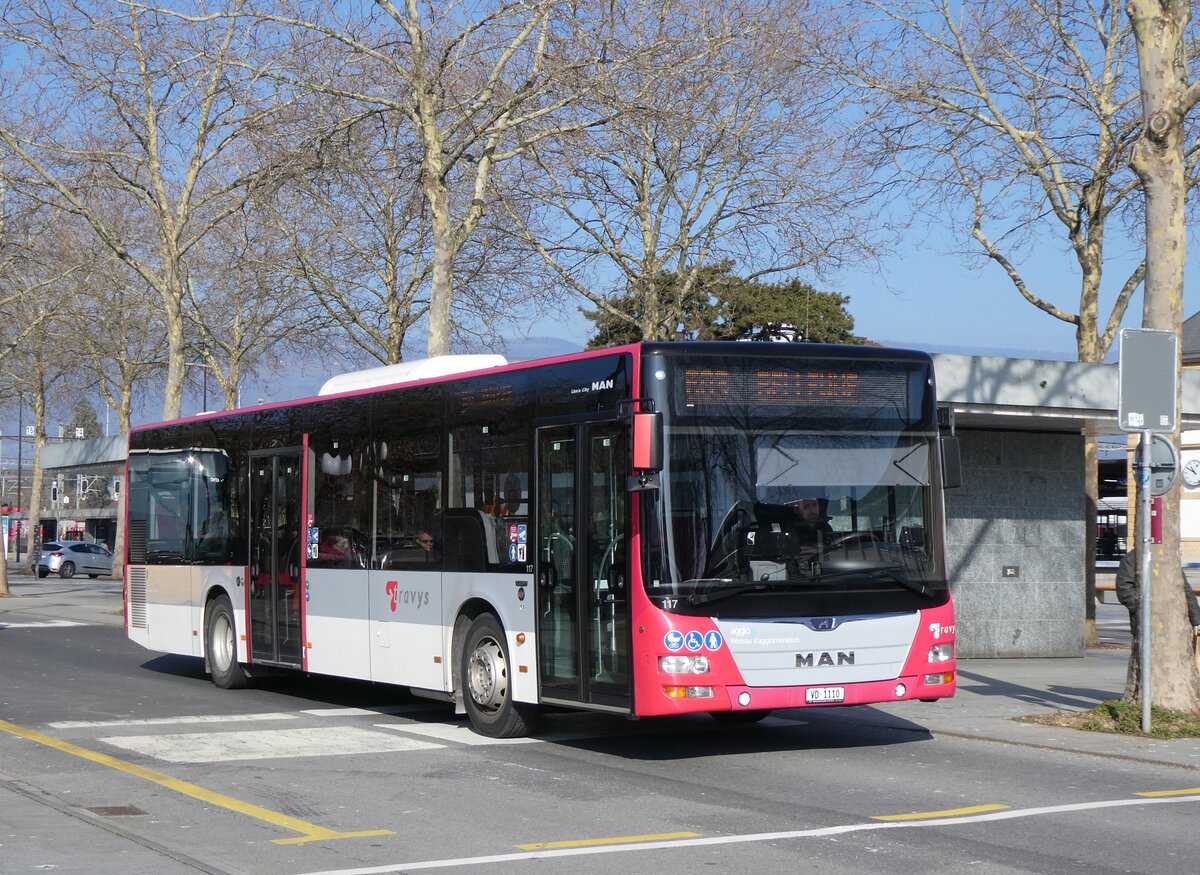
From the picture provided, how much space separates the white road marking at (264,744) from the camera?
11883 millimetres

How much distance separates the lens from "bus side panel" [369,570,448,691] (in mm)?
13711

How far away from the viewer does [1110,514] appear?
2537 inches

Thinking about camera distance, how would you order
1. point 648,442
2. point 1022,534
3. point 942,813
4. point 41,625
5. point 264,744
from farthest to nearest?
point 41,625 → point 1022,534 → point 264,744 → point 648,442 → point 942,813

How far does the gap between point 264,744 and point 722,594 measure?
3923 mm

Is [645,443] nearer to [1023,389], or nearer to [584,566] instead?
[584,566]

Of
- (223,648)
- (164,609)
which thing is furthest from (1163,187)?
(164,609)

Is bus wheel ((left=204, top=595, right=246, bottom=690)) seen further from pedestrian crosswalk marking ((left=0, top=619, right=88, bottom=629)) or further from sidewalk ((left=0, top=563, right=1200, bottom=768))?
pedestrian crosswalk marking ((left=0, top=619, right=88, bottom=629))

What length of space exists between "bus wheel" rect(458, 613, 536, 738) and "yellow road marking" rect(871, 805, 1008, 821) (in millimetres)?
4138

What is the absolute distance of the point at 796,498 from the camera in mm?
11422

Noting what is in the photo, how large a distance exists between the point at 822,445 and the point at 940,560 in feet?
4.34

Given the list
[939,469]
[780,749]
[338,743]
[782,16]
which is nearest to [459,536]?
[338,743]

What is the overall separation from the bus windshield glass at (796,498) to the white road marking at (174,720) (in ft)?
16.6

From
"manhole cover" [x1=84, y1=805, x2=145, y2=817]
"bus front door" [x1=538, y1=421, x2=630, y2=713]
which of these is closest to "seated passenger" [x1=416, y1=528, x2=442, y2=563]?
"bus front door" [x1=538, y1=421, x2=630, y2=713]

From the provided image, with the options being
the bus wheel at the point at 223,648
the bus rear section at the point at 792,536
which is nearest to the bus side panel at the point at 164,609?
the bus wheel at the point at 223,648
